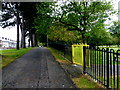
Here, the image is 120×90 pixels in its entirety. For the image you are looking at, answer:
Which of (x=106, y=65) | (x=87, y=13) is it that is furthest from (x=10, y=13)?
(x=106, y=65)

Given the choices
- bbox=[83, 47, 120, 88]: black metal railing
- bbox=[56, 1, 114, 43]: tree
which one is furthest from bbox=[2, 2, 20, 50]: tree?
bbox=[83, 47, 120, 88]: black metal railing

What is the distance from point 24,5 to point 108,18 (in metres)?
11.7

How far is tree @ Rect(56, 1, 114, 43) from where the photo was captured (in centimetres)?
1051

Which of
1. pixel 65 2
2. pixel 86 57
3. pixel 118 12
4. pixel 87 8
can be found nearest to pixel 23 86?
pixel 86 57

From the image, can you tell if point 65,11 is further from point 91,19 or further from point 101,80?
point 101,80

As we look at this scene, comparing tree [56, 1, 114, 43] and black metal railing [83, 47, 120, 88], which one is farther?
tree [56, 1, 114, 43]

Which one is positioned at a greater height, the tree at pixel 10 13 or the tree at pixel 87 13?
the tree at pixel 10 13

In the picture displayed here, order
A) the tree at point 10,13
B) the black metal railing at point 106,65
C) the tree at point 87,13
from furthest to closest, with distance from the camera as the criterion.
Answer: the tree at point 10,13
the tree at point 87,13
the black metal railing at point 106,65

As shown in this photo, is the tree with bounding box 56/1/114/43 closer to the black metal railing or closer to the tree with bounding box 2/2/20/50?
the black metal railing

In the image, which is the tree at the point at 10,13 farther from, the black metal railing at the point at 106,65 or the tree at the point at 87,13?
the black metal railing at the point at 106,65

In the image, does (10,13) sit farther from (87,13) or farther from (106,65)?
(106,65)

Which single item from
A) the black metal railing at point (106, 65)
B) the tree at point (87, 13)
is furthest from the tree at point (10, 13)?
the black metal railing at point (106, 65)

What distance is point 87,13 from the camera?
10.6 meters

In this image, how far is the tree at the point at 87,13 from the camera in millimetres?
10508
